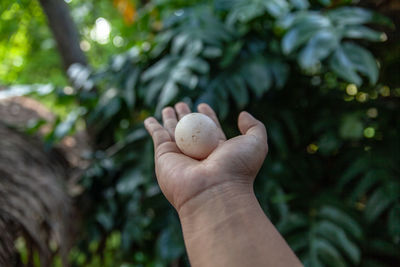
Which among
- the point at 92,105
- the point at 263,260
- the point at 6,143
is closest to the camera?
the point at 263,260

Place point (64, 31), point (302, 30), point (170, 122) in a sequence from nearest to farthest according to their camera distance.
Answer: point (170, 122)
point (302, 30)
point (64, 31)

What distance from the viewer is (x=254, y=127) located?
2.72 ft

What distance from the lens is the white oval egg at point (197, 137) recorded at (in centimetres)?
84

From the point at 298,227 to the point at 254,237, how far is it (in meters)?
0.70

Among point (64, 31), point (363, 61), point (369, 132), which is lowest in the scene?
point (369, 132)

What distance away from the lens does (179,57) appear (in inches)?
50.9

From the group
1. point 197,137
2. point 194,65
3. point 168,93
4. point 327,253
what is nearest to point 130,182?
point 168,93

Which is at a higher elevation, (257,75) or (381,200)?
(257,75)

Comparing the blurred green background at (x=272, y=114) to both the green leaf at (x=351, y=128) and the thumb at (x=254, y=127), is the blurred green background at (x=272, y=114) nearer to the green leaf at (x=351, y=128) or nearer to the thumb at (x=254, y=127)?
the green leaf at (x=351, y=128)

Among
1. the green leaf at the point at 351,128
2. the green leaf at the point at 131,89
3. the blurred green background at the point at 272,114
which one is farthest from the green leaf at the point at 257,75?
the green leaf at the point at 131,89

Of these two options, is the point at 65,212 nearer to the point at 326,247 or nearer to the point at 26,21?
the point at 326,247

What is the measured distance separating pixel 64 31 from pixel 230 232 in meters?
1.60

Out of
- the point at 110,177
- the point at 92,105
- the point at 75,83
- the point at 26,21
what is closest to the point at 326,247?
the point at 110,177

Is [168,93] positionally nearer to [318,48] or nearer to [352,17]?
[318,48]
